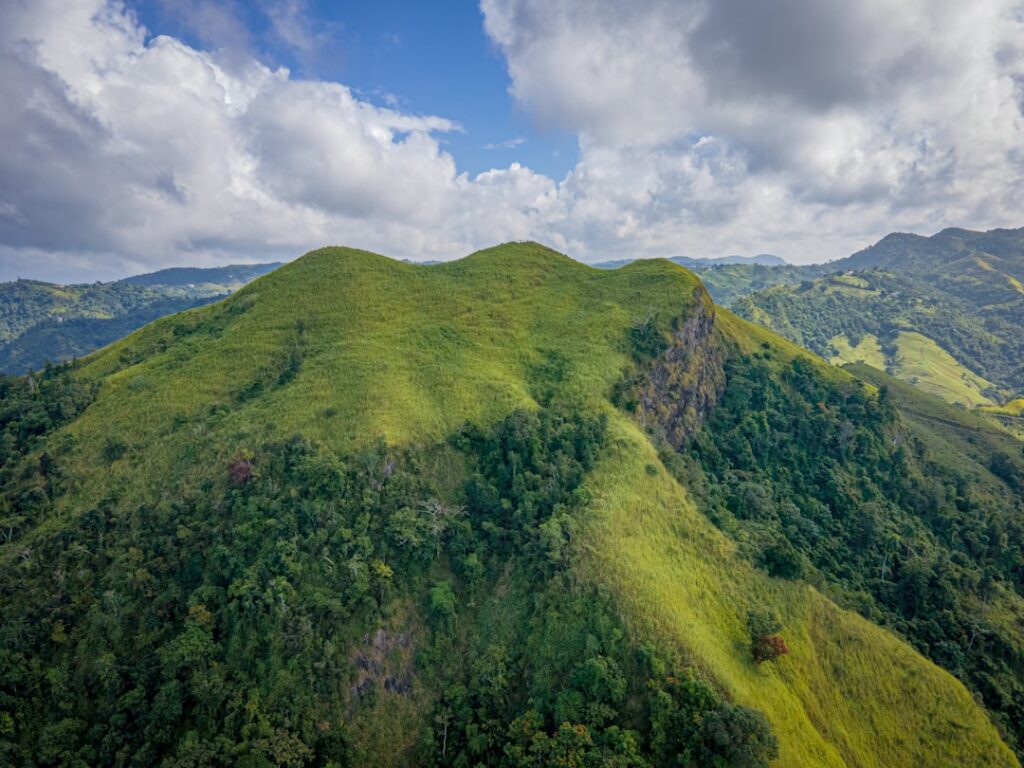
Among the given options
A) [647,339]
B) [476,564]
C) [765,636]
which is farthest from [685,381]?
[476,564]

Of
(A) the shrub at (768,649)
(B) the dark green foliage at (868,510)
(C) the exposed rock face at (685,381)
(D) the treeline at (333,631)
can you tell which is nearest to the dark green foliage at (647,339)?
(C) the exposed rock face at (685,381)

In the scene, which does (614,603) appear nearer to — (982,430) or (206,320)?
(206,320)

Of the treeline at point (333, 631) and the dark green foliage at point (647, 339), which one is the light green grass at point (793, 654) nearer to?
the treeline at point (333, 631)

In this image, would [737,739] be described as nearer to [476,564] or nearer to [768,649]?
[768,649]

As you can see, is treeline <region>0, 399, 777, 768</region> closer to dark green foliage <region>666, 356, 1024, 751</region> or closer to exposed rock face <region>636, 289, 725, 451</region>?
exposed rock face <region>636, 289, 725, 451</region>

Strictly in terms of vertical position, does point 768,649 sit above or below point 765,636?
below

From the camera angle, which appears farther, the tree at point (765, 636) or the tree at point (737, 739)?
the tree at point (765, 636)

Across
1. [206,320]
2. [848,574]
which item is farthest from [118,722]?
[848,574]
